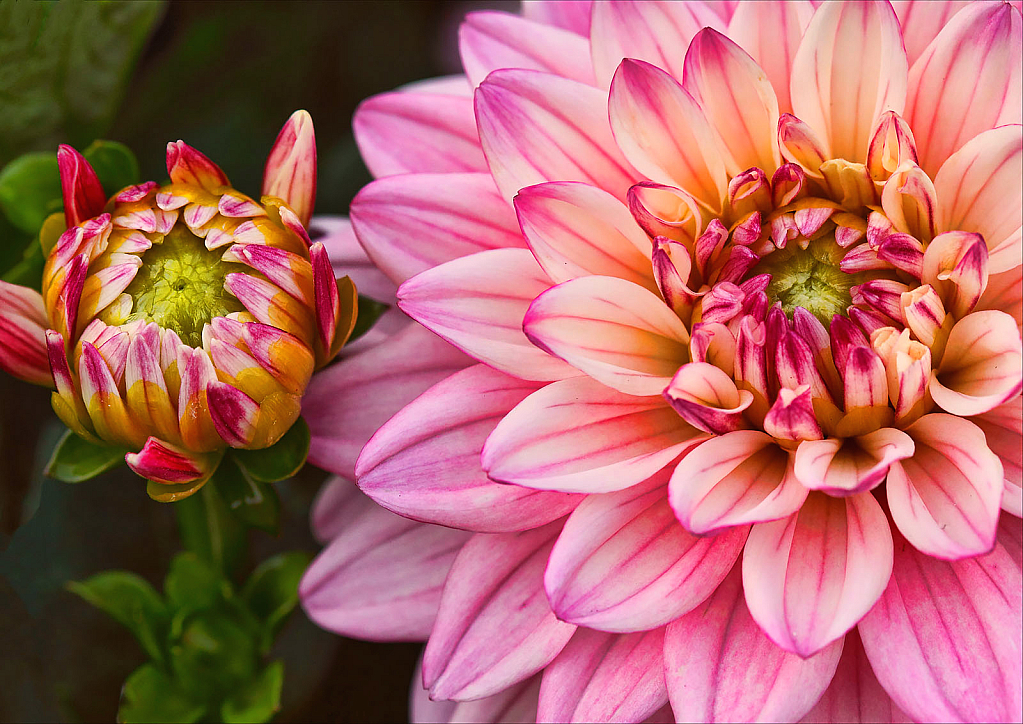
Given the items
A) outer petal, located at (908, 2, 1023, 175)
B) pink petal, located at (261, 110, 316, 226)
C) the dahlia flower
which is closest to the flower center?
the dahlia flower

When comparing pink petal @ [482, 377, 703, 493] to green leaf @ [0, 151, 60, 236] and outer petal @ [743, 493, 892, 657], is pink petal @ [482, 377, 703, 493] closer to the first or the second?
outer petal @ [743, 493, 892, 657]

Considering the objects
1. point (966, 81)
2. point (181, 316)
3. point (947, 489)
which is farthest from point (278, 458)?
point (966, 81)

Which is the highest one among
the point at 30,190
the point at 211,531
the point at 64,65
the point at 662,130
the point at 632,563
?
the point at 662,130

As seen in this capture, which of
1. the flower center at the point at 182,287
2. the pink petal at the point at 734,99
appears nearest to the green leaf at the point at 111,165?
the flower center at the point at 182,287

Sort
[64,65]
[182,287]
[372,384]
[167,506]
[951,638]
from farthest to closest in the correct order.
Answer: [167,506]
[64,65]
[372,384]
[182,287]
[951,638]

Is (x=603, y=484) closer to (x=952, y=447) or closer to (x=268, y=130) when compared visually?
(x=952, y=447)

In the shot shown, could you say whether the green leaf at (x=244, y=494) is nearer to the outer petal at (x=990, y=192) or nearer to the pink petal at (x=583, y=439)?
the pink petal at (x=583, y=439)

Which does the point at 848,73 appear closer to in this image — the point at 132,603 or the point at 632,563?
the point at 632,563
